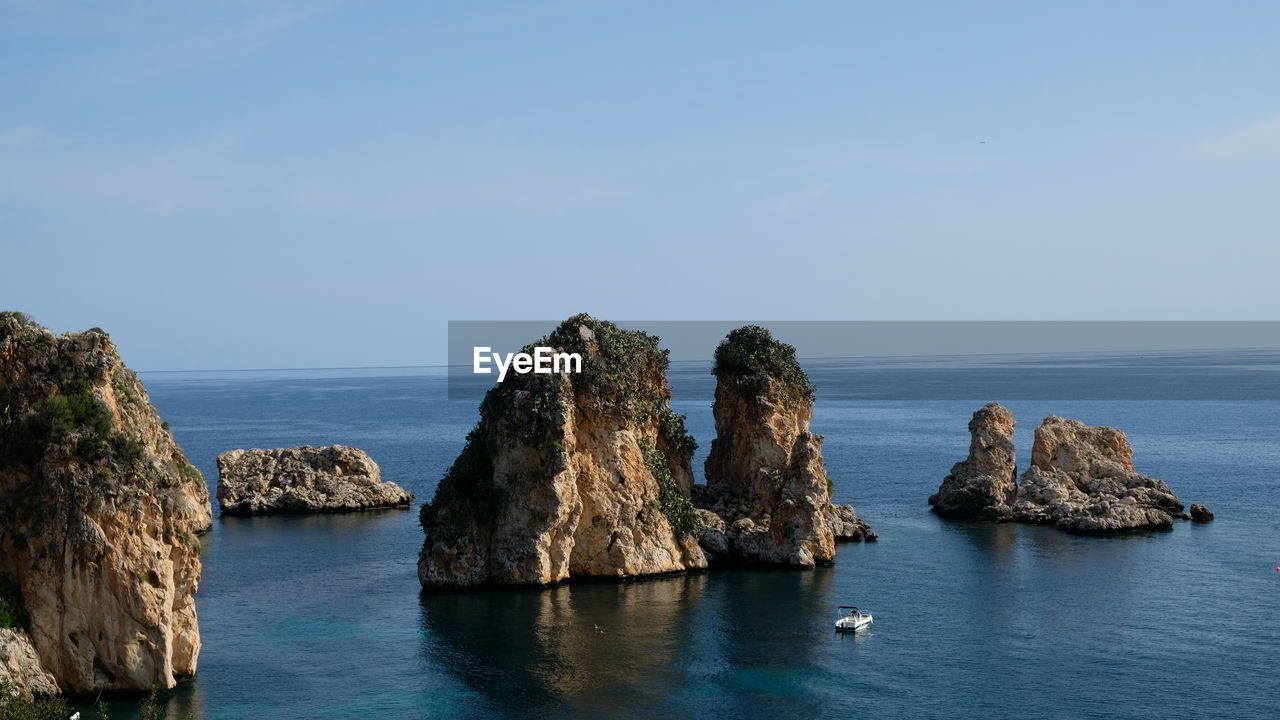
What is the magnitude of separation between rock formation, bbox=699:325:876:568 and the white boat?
13392 mm

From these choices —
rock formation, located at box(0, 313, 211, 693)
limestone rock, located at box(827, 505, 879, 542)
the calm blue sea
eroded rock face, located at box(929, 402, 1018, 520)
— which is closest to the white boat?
the calm blue sea

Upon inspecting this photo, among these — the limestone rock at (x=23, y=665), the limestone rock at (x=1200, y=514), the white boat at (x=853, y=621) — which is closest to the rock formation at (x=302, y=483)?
the white boat at (x=853, y=621)

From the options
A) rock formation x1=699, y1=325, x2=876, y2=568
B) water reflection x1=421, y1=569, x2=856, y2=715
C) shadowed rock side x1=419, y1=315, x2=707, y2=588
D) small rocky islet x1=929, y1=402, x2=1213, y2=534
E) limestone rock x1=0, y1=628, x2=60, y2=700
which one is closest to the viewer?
limestone rock x1=0, y1=628, x2=60, y2=700

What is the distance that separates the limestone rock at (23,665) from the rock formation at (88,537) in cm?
58

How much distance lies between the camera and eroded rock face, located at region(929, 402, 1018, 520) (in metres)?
92.1

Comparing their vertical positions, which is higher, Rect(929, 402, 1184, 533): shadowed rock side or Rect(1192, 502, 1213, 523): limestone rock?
Rect(929, 402, 1184, 533): shadowed rock side

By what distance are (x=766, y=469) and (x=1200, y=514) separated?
3407cm

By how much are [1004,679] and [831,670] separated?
278 inches

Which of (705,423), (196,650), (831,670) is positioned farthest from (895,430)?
(196,650)

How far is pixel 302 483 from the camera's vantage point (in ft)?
325

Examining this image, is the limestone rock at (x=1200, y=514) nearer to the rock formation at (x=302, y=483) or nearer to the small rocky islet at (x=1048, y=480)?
the small rocky islet at (x=1048, y=480)

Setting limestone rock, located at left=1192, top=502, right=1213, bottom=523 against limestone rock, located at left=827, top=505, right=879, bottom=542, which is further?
limestone rock, located at left=1192, top=502, right=1213, bottom=523

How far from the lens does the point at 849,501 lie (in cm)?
10069

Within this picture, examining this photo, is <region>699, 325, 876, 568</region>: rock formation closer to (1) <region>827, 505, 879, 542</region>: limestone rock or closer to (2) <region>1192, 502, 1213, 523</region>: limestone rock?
(1) <region>827, 505, 879, 542</region>: limestone rock
